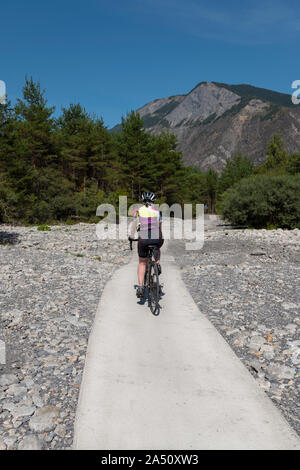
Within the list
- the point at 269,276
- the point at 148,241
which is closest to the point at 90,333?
the point at 148,241

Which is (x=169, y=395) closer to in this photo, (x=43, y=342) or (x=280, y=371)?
(x=280, y=371)

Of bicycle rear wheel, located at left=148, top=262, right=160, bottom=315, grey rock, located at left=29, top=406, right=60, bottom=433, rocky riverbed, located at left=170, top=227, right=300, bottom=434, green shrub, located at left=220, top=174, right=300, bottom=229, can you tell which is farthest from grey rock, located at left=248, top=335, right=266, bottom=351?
green shrub, located at left=220, top=174, right=300, bottom=229

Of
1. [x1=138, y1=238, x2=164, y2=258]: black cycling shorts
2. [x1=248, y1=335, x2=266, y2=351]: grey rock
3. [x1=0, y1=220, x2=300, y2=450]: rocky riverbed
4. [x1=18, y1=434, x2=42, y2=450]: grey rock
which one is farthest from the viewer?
[x1=138, y1=238, x2=164, y2=258]: black cycling shorts

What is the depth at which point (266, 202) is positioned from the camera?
95.7ft

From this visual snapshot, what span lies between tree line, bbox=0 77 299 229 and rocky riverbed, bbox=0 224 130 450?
2307 cm

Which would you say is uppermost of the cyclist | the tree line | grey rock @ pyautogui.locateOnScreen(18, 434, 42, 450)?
the tree line

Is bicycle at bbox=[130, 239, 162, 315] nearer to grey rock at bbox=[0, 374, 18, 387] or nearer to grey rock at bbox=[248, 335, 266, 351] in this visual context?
grey rock at bbox=[248, 335, 266, 351]

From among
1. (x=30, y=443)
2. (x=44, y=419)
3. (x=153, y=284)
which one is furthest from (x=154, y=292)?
(x=30, y=443)

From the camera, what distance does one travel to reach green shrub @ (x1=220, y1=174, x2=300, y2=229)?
28609mm

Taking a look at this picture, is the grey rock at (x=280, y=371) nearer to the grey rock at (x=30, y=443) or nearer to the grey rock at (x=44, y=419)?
the grey rock at (x=44, y=419)

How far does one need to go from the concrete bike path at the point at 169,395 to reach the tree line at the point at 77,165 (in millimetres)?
26347

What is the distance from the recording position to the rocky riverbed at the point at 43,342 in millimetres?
3926

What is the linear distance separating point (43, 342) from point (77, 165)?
40.4m
